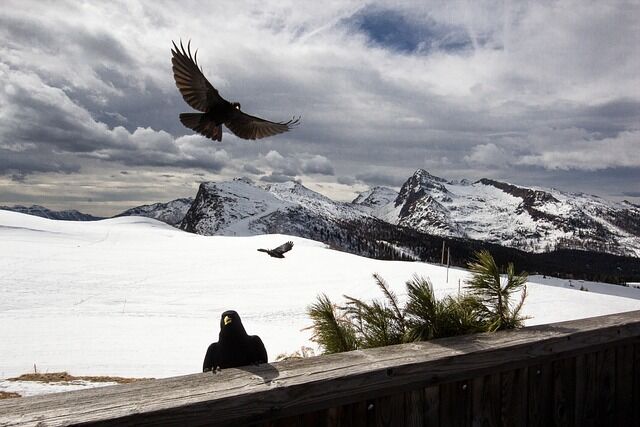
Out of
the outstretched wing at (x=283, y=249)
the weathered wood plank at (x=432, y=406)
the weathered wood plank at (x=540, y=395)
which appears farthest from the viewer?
the outstretched wing at (x=283, y=249)

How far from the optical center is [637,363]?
3109mm

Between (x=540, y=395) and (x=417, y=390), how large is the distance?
3.13ft

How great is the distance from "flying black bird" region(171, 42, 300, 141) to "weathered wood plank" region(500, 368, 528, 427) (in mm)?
2095

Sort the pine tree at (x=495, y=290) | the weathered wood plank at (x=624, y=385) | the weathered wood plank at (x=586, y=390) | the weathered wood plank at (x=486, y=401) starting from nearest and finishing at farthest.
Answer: the weathered wood plank at (x=486, y=401)
the weathered wood plank at (x=586, y=390)
the pine tree at (x=495, y=290)
the weathered wood plank at (x=624, y=385)

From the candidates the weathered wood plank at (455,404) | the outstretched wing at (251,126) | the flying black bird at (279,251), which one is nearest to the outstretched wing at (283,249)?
the flying black bird at (279,251)

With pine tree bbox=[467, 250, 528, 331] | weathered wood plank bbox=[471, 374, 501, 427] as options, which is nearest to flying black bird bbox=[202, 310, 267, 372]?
weathered wood plank bbox=[471, 374, 501, 427]

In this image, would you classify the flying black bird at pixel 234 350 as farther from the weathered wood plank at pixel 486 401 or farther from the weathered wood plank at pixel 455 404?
the weathered wood plank at pixel 486 401

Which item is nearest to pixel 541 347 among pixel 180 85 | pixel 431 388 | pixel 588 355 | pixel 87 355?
pixel 588 355

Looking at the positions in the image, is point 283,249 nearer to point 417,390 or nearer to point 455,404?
point 455,404

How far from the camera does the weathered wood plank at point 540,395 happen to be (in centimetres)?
250

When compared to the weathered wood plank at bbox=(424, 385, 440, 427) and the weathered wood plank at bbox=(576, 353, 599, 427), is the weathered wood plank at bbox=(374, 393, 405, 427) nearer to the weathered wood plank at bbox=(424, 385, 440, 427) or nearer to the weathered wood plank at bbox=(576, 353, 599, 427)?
the weathered wood plank at bbox=(424, 385, 440, 427)

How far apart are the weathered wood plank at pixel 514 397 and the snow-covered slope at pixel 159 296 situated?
1.74m

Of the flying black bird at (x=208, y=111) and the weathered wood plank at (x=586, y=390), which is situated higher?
the flying black bird at (x=208, y=111)

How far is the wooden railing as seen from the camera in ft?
5.07
